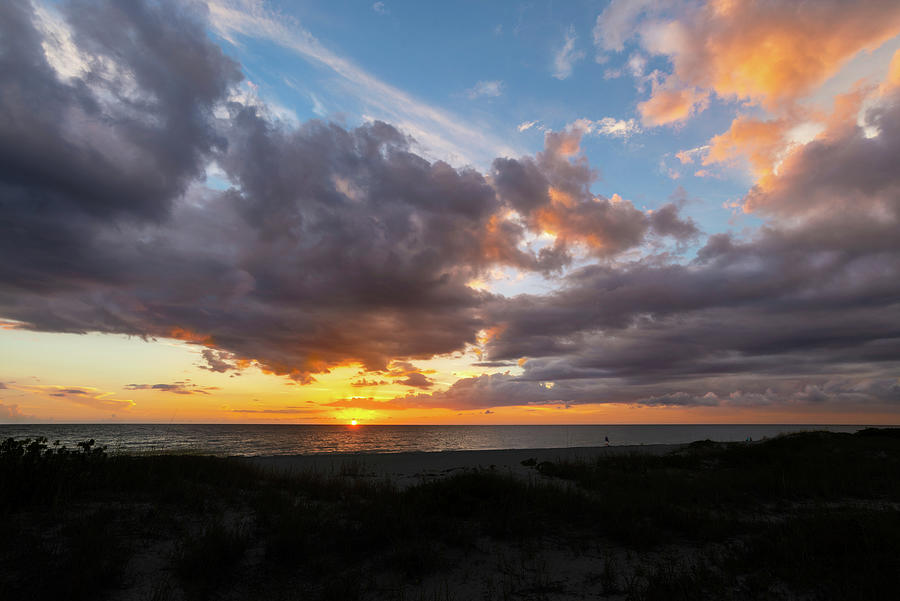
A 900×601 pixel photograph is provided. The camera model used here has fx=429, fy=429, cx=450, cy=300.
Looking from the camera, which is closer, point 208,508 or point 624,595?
point 624,595

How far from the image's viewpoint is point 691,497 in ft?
43.8

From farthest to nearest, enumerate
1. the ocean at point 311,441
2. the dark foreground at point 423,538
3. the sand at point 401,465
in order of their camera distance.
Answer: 1. the ocean at point 311,441
2. the sand at point 401,465
3. the dark foreground at point 423,538

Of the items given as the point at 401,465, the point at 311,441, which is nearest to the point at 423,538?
the point at 401,465

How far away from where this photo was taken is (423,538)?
9281mm

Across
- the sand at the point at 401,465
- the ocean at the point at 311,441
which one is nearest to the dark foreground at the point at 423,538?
the sand at the point at 401,465

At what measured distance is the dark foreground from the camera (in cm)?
705

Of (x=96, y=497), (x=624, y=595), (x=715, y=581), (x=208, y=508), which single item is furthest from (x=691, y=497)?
(x=96, y=497)

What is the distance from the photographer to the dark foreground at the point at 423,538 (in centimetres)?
705

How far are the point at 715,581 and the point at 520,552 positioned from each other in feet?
11.4

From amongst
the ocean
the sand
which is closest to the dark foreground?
the sand

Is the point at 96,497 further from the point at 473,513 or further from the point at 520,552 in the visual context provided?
the point at 520,552

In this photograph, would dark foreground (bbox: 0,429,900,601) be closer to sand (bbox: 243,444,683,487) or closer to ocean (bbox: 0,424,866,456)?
sand (bbox: 243,444,683,487)

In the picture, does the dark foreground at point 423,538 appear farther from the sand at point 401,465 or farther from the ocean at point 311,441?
the ocean at point 311,441

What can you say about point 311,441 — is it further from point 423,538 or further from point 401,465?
point 423,538
